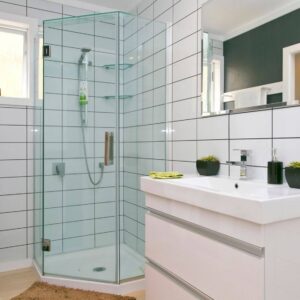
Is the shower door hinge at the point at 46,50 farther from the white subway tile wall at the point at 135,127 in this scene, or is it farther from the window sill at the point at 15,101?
the window sill at the point at 15,101

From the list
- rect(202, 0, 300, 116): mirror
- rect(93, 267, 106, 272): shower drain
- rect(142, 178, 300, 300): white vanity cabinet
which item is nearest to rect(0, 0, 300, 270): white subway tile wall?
rect(202, 0, 300, 116): mirror

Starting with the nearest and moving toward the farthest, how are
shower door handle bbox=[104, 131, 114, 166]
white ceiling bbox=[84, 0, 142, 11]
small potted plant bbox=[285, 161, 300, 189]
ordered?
1. small potted plant bbox=[285, 161, 300, 189]
2. shower door handle bbox=[104, 131, 114, 166]
3. white ceiling bbox=[84, 0, 142, 11]

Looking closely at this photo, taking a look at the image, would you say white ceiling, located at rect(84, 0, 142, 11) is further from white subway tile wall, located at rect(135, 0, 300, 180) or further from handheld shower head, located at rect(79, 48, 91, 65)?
handheld shower head, located at rect(79, 48, 91, 65)

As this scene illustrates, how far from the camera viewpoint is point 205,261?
117cm

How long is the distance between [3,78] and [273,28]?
2.25 metres

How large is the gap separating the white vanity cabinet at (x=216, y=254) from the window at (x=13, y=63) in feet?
5.81

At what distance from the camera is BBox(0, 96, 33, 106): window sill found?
2447mm

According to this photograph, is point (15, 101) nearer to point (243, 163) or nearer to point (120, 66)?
point (120, 66)

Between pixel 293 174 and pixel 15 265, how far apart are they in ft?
7.68

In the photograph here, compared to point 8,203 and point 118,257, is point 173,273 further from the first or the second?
point 8,203

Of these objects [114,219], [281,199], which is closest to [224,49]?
[281,199]

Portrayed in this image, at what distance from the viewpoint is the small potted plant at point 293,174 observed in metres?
1.22

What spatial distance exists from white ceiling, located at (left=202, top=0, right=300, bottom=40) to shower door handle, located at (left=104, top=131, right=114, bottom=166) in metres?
1.04

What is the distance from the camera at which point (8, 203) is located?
8.14 ft
